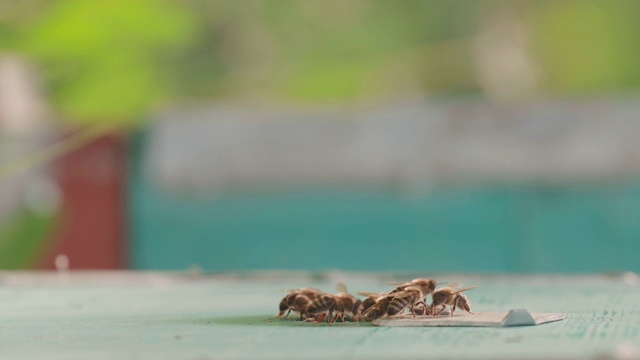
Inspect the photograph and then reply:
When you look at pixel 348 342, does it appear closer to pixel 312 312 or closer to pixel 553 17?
pixel 312 312

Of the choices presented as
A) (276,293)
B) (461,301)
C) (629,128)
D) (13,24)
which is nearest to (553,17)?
(13,24)

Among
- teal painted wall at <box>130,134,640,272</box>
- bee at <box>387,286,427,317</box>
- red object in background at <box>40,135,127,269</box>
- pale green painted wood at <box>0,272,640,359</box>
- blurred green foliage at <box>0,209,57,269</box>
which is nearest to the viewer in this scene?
pale green painted wood at <box>0,272,640,359</box>

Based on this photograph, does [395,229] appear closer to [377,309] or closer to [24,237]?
[24,237]

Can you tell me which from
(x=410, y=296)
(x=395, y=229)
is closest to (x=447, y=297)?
(x=410, y=296)

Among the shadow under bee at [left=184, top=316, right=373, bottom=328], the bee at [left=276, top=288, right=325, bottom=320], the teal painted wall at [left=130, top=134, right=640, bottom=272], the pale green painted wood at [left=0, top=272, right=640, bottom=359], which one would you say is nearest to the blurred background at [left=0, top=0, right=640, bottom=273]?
the teal painted wall at [left=130, top=134, right=640, bottom=272]

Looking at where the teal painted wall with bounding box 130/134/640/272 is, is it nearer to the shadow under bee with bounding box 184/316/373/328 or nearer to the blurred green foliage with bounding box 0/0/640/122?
the shadow under bee with bounding box 184/316/373/328

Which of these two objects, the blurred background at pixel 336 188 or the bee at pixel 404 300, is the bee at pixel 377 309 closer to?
the bee at pixel 404 300

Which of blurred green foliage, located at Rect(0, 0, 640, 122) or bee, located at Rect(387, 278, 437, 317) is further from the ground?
blurred green foliage, located at Rect(0, 0, 640, 122)
